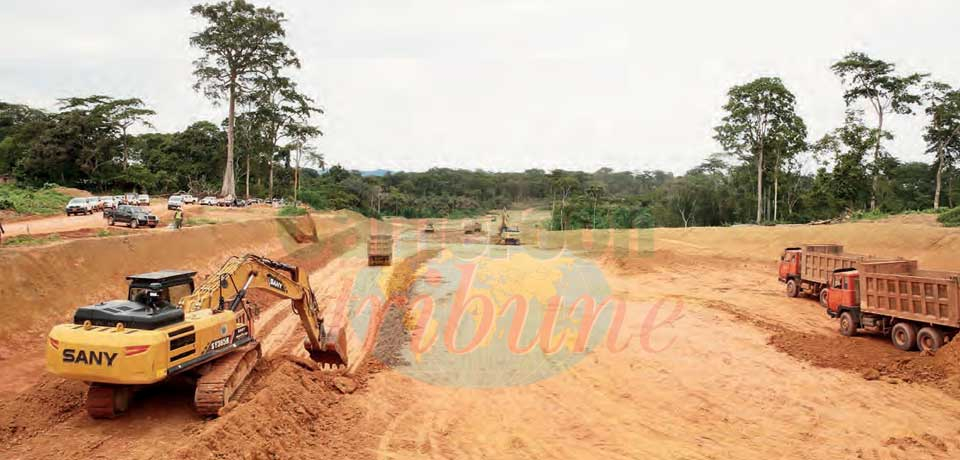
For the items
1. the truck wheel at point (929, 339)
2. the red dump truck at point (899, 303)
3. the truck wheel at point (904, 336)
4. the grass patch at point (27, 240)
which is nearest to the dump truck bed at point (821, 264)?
the red dump truck at point (899, 303)

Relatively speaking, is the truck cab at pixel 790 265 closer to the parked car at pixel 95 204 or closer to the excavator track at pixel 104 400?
the excavator track at pixel 104 400

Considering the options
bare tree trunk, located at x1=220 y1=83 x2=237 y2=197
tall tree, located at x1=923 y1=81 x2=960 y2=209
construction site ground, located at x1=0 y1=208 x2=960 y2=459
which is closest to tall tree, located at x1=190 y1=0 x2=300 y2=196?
bare tree trunk, located at x1=220 y1=83 x2=237 y2=197

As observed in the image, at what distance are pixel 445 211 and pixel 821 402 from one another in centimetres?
9987

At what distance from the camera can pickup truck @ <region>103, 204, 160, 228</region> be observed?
95.7 ft

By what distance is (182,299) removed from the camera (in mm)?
9102

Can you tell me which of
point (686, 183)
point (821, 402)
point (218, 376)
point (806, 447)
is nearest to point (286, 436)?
point (218, 376)

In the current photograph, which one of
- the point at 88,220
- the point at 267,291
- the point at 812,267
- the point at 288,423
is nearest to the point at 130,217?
the point at 88,220

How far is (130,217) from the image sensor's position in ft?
95.8

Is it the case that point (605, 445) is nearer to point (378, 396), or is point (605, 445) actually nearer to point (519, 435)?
point (519, 435)

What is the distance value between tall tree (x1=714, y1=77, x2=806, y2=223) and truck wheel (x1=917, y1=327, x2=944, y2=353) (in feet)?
114

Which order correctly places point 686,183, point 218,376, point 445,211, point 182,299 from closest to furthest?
point 218,376 < point 182,299 < point 686,183 < point 445,211

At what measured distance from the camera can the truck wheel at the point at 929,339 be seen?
13.6m

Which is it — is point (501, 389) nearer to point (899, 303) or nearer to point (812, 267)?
point (899, 303)

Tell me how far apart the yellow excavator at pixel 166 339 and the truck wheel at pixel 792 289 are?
69.2ft
